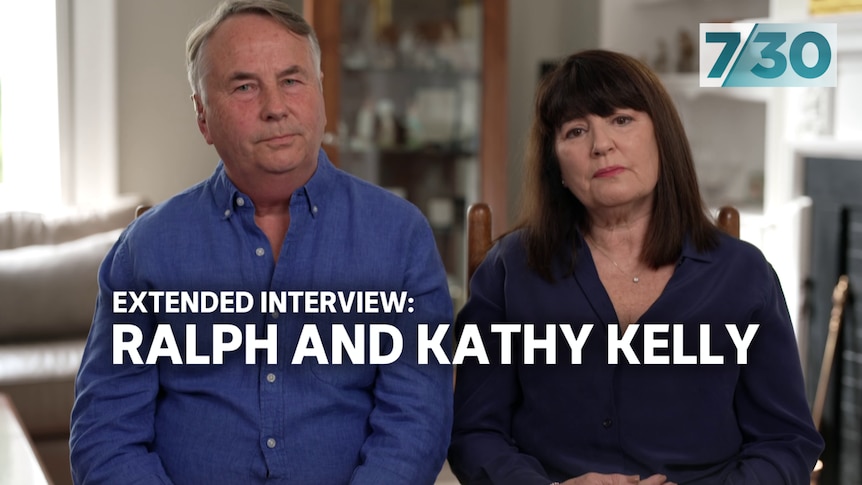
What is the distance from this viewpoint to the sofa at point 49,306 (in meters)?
2.73

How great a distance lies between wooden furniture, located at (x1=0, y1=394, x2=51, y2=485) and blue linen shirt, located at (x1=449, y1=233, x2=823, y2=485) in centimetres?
78

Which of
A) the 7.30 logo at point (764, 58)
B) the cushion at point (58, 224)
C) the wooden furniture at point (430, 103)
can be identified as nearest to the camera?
the 7.30 logo at point (764, 58)

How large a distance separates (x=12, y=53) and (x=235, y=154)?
8.83 ft

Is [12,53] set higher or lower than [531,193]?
higher

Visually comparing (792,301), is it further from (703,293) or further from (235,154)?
(235,154)

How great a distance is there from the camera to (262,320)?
1.35m

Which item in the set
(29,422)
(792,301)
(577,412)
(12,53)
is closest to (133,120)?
(12,53)

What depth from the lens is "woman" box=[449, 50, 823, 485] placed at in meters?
1.37

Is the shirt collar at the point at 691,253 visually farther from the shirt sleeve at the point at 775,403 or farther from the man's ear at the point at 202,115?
the man's ear at the point at 202,115

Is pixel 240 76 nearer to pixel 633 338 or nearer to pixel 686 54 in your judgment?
pixel 633 338

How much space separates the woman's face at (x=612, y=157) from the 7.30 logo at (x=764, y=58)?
1.27 feet

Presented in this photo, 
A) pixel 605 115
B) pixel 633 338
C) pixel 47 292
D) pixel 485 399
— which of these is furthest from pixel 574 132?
pixel 47 292

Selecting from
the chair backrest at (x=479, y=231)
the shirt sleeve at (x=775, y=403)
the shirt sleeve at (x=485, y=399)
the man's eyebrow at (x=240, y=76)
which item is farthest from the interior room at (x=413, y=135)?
the man's eyebrow at (x=240, y=76)

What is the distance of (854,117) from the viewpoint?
274 centimetres
